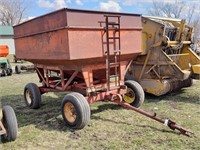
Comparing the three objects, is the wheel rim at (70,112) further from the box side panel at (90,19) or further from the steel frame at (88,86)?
the box side panel at (90,19)

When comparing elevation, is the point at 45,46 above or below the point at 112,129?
above

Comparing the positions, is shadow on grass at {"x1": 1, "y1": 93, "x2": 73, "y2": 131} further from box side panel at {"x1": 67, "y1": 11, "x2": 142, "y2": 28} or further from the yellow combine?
the yellow combine

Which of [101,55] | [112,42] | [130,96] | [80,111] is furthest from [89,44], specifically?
[130,96]

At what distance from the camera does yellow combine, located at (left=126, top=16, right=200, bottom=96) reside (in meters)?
6.26

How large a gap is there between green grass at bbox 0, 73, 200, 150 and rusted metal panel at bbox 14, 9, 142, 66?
126 cm

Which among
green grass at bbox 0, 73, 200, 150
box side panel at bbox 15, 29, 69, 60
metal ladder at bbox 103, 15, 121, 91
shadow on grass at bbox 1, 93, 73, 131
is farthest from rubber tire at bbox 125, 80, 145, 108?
box side panel at bbox 15, 29, 69, 60

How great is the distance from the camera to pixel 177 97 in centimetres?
655

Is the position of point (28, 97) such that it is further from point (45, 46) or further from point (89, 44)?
point (89, 44)

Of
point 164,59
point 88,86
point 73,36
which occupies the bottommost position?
point 88,86

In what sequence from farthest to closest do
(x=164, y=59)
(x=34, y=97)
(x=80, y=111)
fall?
(x=164, y=59) → (x=34, y=97) → (x=80, y=111)

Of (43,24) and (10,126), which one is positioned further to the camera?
(43,24)

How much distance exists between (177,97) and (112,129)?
2875 mm

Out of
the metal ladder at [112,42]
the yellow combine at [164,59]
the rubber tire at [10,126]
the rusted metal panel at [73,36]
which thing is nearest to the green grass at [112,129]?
the rubber tire at [10,126]

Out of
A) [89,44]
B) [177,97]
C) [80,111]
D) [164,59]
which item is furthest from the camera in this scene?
[177,97]
